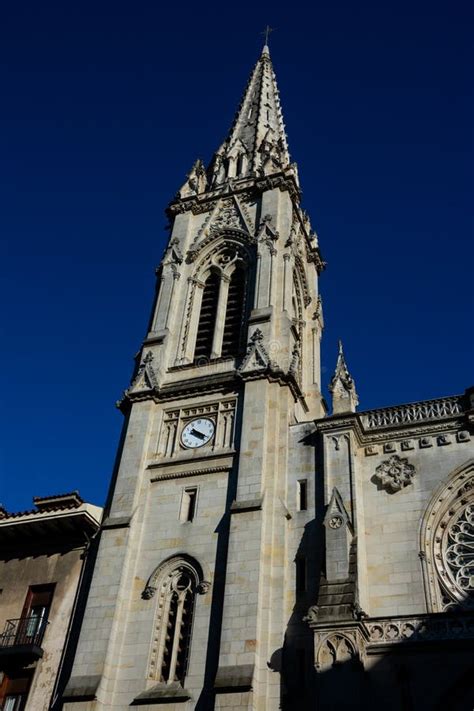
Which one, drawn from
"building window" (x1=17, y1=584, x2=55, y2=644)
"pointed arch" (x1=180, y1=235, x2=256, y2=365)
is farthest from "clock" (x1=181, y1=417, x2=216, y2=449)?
"building window" (x1=17, y1=584, x2=55, y2=644)

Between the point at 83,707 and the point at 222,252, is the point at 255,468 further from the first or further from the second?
the point at 222,252

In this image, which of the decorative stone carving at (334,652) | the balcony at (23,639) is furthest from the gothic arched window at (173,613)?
the decorative stone carving at (334,652)

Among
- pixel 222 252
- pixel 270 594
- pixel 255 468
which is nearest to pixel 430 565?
pixel 270 594

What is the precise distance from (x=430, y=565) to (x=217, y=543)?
568 centimetres

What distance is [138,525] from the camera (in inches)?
870

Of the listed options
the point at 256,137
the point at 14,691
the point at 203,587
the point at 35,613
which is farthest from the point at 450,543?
the point at 256,137

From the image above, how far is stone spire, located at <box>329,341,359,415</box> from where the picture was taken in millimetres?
23109

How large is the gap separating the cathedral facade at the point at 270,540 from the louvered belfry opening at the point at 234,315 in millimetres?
97

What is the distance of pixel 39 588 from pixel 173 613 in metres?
4.75

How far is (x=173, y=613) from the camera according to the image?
20094 mm

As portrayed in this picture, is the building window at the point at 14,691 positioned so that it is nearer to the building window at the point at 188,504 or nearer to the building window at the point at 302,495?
the building window at the point at 188,504

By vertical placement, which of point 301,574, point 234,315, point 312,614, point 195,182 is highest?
point 195,182

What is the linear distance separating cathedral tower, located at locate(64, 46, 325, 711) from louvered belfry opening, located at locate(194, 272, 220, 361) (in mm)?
56

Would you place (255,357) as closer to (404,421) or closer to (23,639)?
(404,421)
